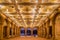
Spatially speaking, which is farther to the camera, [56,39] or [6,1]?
[56,39]

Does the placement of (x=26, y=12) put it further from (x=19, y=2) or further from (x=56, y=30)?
(x=19, y=2)

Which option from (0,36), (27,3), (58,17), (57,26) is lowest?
(0,36)

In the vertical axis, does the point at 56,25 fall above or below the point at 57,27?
above

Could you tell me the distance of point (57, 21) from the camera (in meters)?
16.0

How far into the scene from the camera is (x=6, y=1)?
1169 centimetres

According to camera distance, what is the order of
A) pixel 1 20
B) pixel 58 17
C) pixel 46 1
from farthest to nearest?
1. pixel 1 20
2. pixel 58 17
3. pixel 46 1

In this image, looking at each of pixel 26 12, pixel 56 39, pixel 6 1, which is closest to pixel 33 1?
pixel 6 1

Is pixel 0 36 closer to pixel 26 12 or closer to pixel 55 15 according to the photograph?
pixel 26 12

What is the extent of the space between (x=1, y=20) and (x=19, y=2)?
6.75 metres

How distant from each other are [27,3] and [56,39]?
5.97m

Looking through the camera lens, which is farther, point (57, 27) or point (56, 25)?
point (56, 25)

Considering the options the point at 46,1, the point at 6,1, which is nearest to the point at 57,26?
the point at 46,1

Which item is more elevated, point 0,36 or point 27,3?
point 27,3

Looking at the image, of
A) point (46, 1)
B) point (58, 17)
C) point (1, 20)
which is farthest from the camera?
point (1, 20)
